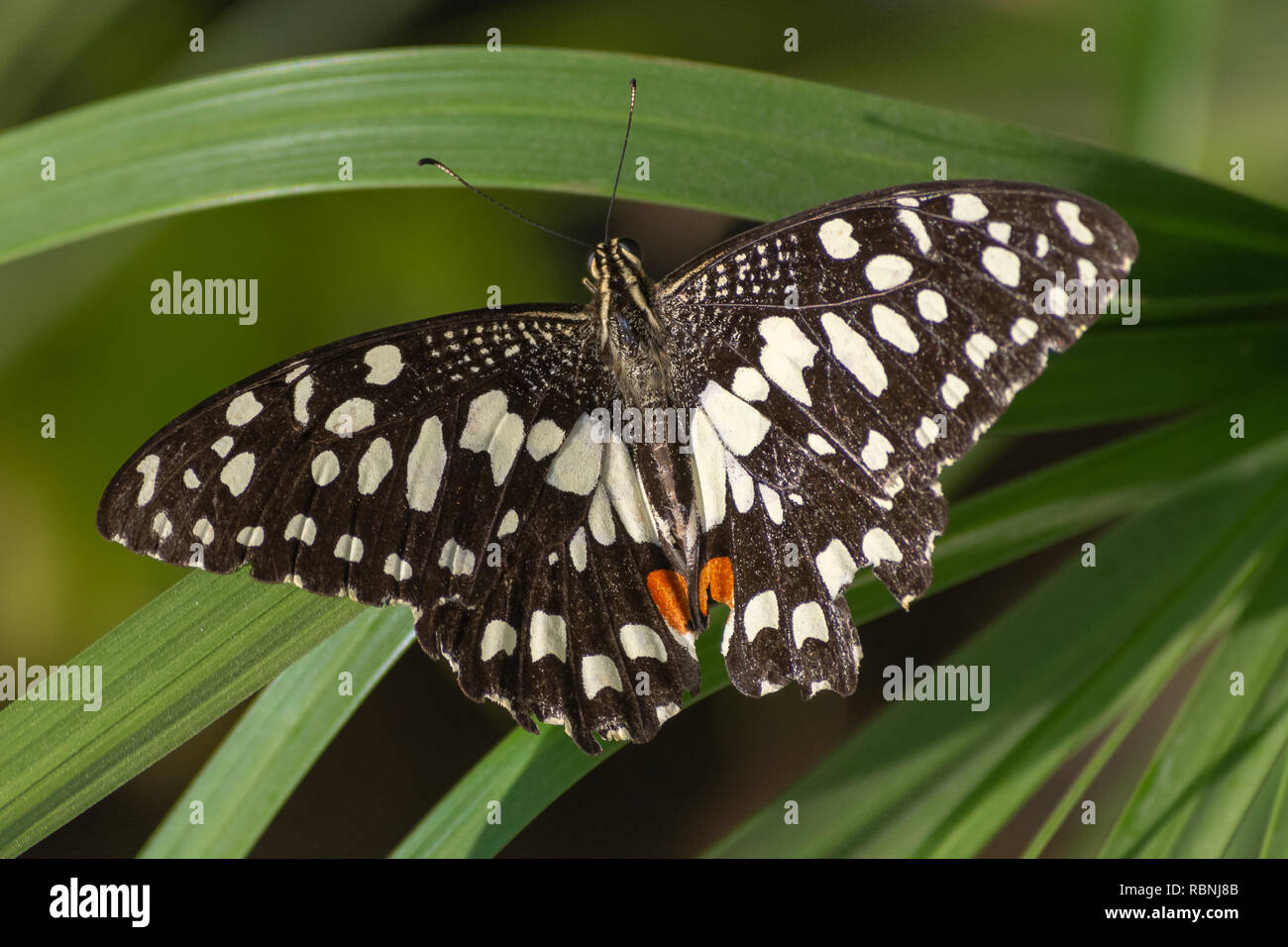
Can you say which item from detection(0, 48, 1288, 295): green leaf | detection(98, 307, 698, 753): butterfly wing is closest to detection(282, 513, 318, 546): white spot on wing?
detection(98, 307, 698, 753): butterfly wing

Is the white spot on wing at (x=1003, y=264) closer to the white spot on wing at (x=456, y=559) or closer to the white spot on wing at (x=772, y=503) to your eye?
the white spot on wing at (x=772, y=503)

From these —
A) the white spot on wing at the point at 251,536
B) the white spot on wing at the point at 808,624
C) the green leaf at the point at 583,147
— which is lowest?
the white spot on wing at the point at 808,624

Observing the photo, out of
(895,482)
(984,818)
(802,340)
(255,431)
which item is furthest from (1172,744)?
(255,431)

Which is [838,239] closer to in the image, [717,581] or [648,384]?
[648,384]

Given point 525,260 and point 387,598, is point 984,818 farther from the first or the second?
point 525,260

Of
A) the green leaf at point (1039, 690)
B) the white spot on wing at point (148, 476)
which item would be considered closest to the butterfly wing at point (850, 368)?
the green leaf at point (1039, 690)

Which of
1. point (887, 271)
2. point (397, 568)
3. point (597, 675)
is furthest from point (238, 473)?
point (887, 271)

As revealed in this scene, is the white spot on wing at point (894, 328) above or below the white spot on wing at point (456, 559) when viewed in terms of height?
above

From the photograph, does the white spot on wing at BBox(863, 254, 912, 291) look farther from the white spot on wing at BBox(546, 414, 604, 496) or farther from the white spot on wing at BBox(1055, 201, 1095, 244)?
the white spot on wing at BBox(546, 414, 604, 496)

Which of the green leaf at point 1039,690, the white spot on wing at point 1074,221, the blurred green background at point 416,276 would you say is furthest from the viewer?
the blurred green background at point 416,276
